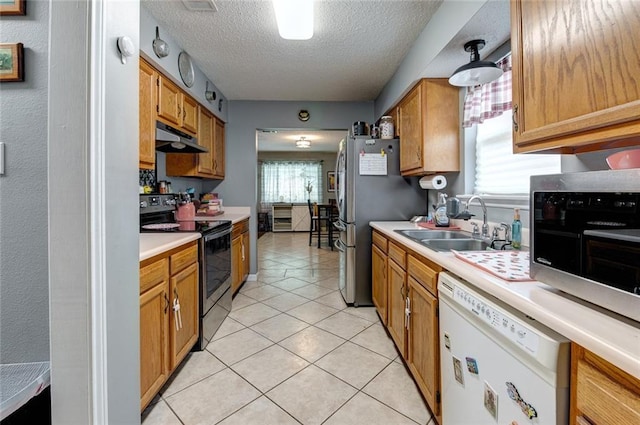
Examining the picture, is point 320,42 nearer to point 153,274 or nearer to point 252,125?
point 252,125

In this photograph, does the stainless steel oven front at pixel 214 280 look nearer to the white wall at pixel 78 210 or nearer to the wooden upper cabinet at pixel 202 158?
the wooden upper cabinet at pixel 202 158

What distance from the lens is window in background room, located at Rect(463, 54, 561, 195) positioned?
174 centimetres

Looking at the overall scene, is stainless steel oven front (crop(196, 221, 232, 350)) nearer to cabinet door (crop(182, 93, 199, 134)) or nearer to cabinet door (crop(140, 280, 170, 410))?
cabinet door (crop(140, 280, 170, 410))

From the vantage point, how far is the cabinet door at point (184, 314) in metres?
1.64

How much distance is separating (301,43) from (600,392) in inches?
101

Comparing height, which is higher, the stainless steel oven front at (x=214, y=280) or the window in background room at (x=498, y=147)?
the window in background room at (x=498, y=147)

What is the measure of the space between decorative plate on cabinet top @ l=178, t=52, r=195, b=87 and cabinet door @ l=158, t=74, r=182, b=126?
109 millimetres

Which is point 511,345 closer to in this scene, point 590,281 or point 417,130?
point 590,281

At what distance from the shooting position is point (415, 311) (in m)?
1.60

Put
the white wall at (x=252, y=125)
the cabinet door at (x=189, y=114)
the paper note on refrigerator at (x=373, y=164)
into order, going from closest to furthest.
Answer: the cabinet door at (x=189, y=114) < the paper note on refrigerator at (x=373, y=164) < the white wall at (x=252, y=125)

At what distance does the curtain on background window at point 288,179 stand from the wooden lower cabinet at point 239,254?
198 inches

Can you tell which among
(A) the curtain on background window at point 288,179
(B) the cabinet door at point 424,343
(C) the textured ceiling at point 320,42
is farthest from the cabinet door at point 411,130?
(A) the curtain on background window at point 288,179


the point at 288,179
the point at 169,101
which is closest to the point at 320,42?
the point at 169,101

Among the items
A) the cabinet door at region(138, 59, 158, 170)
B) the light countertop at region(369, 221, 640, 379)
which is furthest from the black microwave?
the cabinet door at region(138, 59, 158, 170)
